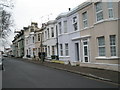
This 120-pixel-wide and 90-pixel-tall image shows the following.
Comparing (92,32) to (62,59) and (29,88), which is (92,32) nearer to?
(62,59)

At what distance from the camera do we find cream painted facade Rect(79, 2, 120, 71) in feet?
58.6

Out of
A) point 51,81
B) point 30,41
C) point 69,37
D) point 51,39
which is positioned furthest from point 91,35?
point 30,41

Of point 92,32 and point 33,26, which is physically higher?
point 33,26

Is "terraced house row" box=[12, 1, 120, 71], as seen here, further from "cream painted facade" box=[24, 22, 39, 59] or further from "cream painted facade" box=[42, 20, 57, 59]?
"cream painted facade" box=[24, 22, 39, 59]

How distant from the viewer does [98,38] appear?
19.9 meters

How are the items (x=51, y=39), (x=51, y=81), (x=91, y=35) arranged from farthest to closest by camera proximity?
1. (x=51, y=39)
2. (x=91, y=35)
3. (x=51, y=81)

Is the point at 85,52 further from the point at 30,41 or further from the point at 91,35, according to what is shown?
the point at 30,41

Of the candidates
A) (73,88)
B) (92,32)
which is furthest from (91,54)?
(73,88)

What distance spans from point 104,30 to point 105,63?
2.98 metres

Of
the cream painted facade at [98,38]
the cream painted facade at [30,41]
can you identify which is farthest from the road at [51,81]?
the cream painted facade at [30,41]

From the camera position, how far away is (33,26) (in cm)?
6147

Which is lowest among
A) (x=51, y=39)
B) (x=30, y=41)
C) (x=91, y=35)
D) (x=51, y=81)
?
(x=51, y=81)

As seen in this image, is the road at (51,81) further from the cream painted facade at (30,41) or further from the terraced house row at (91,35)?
the cream painted facade at (30,41)

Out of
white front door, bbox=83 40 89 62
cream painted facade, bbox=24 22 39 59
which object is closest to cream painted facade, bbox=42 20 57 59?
cream painted facade, bbox=24 22 39 59
